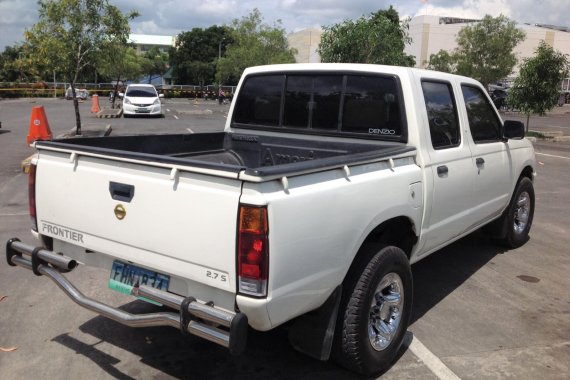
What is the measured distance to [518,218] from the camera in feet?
20.8

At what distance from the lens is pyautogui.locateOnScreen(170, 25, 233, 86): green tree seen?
79438mm

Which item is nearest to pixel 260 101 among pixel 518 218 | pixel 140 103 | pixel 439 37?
pixel 518 218

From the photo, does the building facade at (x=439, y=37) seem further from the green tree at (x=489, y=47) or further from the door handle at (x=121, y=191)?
the door handle at (x=121, y=191)

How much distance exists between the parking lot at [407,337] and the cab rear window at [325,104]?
1640 millimetres

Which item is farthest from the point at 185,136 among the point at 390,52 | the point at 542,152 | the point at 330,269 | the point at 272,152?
the point at 542,152

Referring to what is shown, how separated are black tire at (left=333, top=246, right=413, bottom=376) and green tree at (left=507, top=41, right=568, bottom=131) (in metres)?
20.5

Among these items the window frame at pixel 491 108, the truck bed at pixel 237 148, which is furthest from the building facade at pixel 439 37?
the truck bed at pixel 237 148

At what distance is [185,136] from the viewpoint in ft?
15.4

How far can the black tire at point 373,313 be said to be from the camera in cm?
317

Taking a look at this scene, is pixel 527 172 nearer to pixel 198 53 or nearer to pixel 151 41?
pixel 198 53

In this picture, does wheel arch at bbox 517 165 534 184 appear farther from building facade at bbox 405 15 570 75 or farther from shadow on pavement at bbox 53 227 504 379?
building facade at bbox 405 15 570 75

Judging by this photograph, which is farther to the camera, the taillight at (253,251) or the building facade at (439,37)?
the building facade at (439,37)

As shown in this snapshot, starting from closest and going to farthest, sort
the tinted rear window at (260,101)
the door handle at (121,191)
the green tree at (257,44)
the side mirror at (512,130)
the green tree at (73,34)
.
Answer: the door handle at (121,191)
the tinted rear window at (260,101)
the side mirror at (512,130)
the green tree at (73,34)
the green tree at (257,44)

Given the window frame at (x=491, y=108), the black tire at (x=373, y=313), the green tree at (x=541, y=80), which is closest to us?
the black tire at (x=373, y=313)
